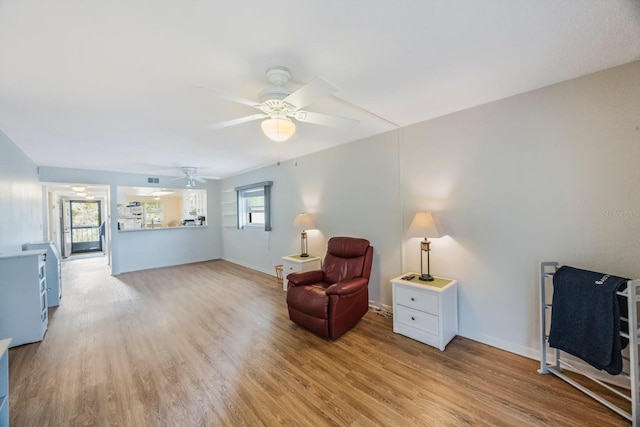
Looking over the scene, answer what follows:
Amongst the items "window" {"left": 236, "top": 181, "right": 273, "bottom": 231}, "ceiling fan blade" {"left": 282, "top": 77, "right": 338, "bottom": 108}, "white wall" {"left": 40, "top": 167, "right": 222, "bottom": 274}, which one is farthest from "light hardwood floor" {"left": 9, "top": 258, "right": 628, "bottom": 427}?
"white wall" {"left": 40, "top": 167, "right": 222, "bottom": 274}

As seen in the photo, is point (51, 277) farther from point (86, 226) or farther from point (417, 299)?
point (86, 226)

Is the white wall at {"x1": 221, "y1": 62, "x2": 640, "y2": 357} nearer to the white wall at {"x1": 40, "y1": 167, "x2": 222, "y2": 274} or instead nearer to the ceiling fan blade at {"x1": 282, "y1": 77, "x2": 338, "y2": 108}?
the ceiling fan blade at {"x1": 282, "y1": 77, "x2": 338, "y2": 108}

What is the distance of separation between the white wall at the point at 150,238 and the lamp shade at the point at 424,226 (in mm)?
6070

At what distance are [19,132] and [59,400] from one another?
3.19 metres

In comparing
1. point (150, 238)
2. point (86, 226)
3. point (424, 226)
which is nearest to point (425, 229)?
point (424, 226)

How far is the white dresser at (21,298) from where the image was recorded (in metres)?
2.56

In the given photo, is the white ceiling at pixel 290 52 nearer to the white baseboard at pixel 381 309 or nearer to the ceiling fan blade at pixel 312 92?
the ceiling fan blade at pixel 312 92

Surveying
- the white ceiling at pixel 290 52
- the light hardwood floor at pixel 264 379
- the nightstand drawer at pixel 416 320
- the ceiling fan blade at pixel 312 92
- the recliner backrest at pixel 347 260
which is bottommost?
the light hardwood floor at pixel 264 379

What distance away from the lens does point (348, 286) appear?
264cm

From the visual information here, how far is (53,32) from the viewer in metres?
1.38

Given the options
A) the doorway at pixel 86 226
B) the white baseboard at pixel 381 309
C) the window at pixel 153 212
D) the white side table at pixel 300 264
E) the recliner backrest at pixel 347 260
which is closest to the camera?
the recliner backrest at pixel 347 260

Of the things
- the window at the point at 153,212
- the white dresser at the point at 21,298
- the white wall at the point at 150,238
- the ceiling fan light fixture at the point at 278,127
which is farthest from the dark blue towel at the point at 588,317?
the window at the point at 153,212

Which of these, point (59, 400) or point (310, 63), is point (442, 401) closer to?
point (310, 63)

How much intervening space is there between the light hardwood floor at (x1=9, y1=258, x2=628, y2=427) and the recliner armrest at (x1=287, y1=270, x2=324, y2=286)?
517mm
